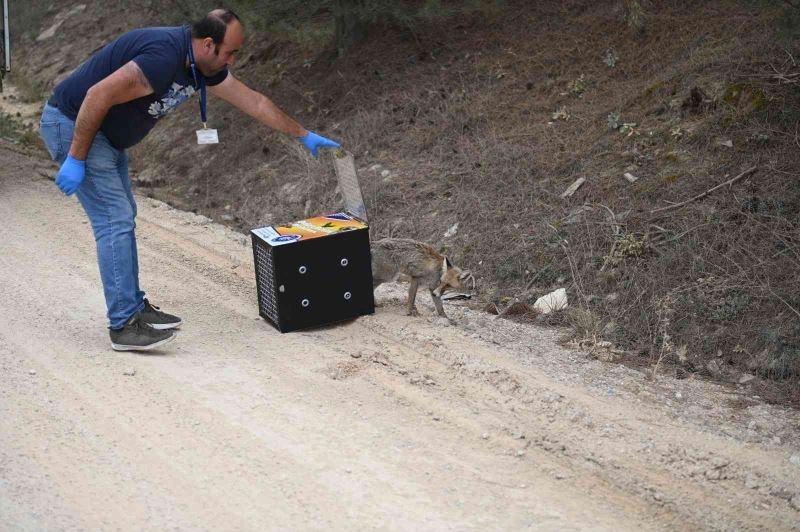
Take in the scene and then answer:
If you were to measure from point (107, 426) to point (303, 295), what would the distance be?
2.09 meters

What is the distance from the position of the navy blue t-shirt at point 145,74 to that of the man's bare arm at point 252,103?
21.5 inches

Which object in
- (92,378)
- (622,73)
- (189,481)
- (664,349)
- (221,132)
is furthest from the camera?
(221,132)

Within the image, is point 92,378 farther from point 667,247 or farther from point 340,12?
point 340,12

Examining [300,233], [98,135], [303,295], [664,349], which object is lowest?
[664,349]

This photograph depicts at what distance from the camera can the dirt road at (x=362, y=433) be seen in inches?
188

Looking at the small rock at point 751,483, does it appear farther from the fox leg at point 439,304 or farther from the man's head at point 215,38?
the man's head at point 215,38

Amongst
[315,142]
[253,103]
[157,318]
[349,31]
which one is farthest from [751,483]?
[349,31]

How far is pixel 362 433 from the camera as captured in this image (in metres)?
5.57

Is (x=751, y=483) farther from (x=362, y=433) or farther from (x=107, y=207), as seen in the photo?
(x=107, y=207)

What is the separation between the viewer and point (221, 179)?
1260 cm

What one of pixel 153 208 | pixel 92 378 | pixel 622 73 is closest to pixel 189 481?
pixel 92 378

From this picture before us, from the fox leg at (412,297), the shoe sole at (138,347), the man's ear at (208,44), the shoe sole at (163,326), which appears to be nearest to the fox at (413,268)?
the fox leg at (412,297)

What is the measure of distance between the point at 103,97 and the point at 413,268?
3.04 m

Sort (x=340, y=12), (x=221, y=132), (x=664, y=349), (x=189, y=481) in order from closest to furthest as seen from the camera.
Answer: (x=189, y=481)
(x=664, y=349)
(x=340, y=12)
(x=221, y=132)
